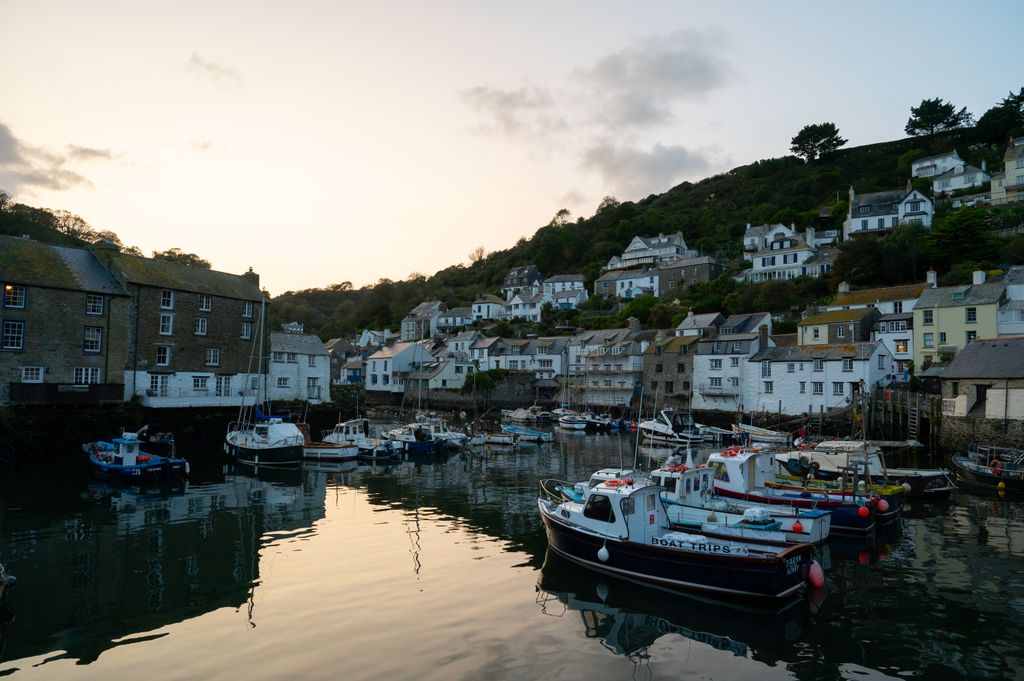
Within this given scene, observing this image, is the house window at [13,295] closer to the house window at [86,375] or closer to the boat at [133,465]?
the house window at [86,375]

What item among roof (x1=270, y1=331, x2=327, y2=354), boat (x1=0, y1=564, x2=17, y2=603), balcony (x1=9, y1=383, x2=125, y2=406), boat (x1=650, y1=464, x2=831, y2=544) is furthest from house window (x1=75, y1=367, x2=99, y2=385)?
boat (x1=650, y1=464, x2=831, y2=544)

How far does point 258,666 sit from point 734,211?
146 metres

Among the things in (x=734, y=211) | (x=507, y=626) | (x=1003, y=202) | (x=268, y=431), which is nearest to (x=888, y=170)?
(x=734, y=211)

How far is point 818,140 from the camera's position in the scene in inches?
5925

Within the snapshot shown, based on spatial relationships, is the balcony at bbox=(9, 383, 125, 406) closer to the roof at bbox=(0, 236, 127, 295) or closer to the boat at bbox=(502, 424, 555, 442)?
the roof at bbox=(0, 236, 127, 295)

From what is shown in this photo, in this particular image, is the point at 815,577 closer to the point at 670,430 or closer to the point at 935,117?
the point at 670,430

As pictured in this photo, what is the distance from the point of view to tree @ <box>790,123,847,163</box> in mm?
149875

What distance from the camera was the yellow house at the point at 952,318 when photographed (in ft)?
178

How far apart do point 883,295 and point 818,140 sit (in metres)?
100

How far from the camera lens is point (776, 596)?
15867 mm

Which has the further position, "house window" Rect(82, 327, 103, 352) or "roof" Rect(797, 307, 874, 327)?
"roof" Rect(797, 307, 874, 327)

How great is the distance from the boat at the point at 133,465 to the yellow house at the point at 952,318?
60.6m

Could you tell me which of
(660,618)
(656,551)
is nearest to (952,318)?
(656,551)

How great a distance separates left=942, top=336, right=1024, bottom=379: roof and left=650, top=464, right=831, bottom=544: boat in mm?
28916
